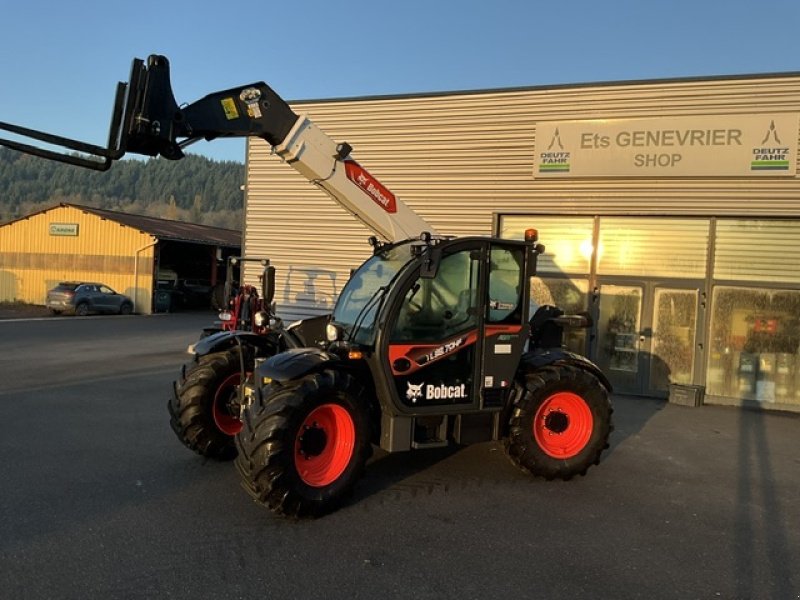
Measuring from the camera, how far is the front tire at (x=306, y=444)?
14.6ft

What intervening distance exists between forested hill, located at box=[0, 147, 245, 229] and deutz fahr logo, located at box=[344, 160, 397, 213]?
330ft

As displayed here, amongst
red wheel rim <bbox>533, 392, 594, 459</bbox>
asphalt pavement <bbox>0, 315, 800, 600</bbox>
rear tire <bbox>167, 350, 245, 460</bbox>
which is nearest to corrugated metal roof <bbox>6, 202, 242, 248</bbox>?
asphalt pavement <bbox>0, 315, 800, 600</bbox>

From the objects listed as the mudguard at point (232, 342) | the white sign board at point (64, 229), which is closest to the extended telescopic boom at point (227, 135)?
the mudguard at point (232, 342)

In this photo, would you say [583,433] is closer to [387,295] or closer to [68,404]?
[387,295]

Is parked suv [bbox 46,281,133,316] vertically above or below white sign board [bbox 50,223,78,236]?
below

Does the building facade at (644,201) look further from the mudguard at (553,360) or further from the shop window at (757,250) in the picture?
the mudguard at (553,360)

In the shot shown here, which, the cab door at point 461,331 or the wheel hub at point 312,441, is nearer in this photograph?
the wheel hub at point 312,441

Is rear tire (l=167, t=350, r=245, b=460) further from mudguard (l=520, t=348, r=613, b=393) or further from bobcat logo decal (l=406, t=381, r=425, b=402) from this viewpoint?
mudguard (l=520, t=348, r=613, b=393)

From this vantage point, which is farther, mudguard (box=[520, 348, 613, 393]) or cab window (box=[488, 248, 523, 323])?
mudguard (box=[520, 348, 613, 393])

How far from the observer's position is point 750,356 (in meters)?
10.6

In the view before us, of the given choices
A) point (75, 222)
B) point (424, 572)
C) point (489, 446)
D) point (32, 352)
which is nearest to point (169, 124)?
point (424, 572)

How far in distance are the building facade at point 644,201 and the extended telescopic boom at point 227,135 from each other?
5.37 m

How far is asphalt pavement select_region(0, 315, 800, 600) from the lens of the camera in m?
3.79

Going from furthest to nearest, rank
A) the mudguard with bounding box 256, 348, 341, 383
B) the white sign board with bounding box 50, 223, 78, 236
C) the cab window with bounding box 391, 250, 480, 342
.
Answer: the white sign board with bounding box 50, 223, 78, 236 → the cab window with bounding box 391, 250, 480, 342 → the mudguard with bounding box 256, 348, 341, 383
